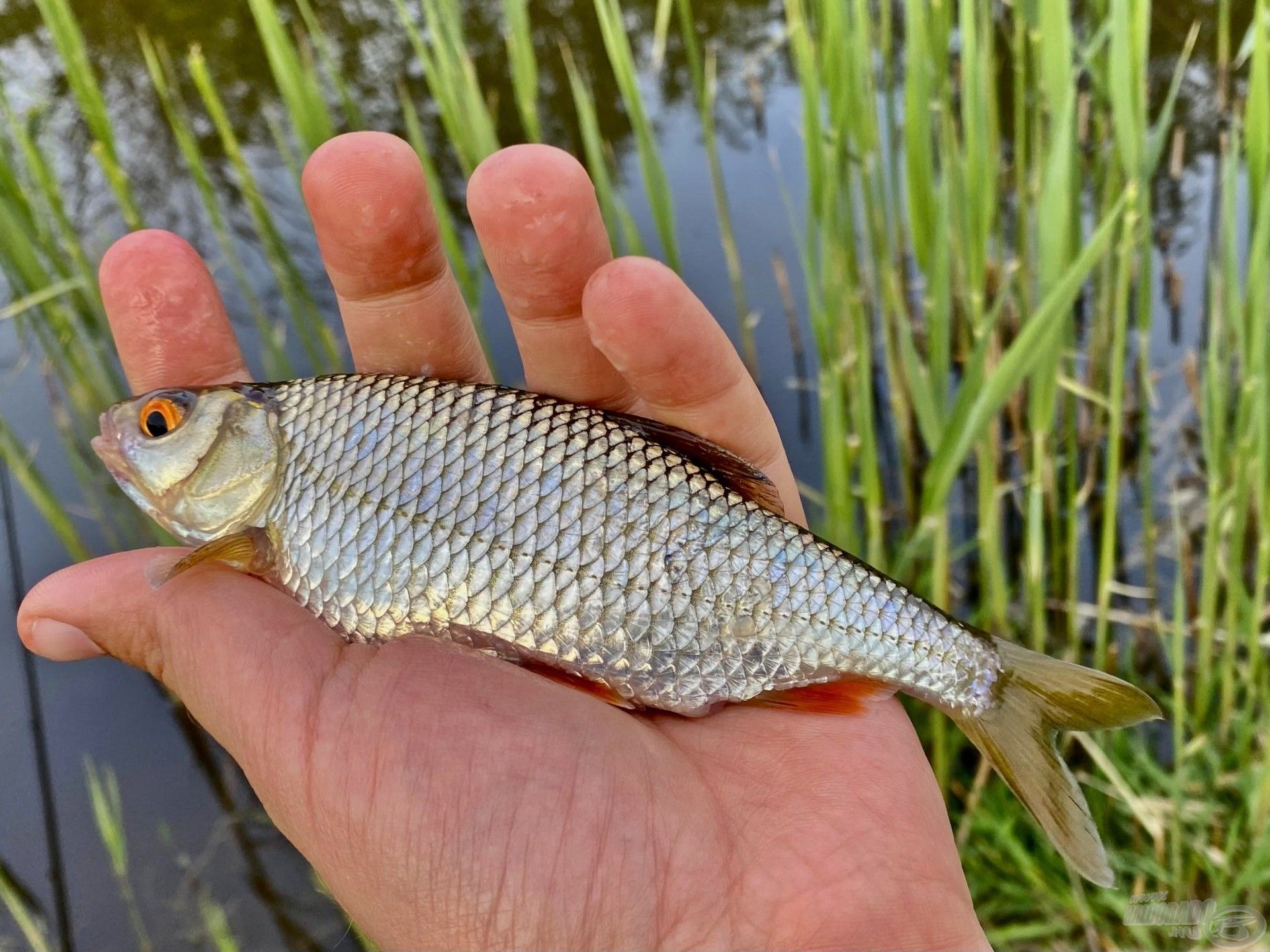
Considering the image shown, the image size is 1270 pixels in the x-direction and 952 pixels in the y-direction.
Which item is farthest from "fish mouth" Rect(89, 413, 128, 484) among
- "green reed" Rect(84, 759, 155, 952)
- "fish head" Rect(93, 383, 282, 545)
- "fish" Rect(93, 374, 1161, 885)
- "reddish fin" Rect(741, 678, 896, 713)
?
"reddish fin" Rect(741, 678, 896, 713)

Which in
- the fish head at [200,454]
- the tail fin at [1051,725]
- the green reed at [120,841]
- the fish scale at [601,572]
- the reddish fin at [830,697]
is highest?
the fish head at [200,454]

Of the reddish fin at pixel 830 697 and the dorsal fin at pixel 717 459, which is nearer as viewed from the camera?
the reddish fin at pixel 830 697

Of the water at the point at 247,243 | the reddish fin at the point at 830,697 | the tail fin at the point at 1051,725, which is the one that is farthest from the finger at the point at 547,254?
the water at the point at 247,243

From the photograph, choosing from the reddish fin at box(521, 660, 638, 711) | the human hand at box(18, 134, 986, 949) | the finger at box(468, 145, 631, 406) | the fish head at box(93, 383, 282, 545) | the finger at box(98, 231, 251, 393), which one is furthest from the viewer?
the finger at box(98, 231, 251, 393)

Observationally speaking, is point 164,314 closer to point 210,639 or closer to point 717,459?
point 210,639

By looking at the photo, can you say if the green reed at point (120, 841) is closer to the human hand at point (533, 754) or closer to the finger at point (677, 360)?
the human hand at point (533, 754)

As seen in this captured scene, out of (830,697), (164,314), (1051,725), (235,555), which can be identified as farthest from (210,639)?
(1051,725)

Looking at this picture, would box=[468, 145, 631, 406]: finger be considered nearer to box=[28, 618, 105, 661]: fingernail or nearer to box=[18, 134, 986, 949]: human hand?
box=[18, 134, 986, 949]: human hand
